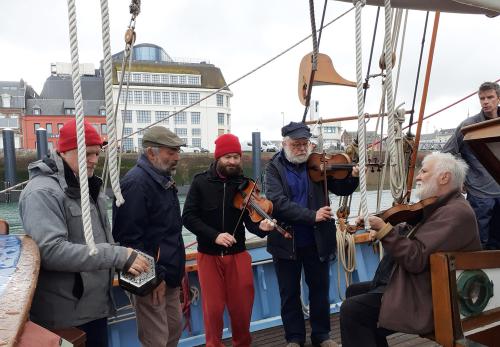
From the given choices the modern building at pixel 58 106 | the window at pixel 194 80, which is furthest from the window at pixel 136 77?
the window at pixel 194 80

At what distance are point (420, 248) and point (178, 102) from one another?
4227cm

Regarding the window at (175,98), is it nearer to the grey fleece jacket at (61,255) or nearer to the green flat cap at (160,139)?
the green flat cap at (160,139)

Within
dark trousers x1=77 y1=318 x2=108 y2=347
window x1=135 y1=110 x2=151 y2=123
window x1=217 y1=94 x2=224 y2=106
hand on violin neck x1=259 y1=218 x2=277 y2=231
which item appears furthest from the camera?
window x1=217 y1=94 x2=224 y2=106

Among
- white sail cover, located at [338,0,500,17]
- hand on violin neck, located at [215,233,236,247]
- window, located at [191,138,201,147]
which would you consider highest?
window, located at [191,138,201,147]

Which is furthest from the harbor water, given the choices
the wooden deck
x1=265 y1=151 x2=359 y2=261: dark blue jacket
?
x1=265 y1=151 x2=359 y2=261: dark blue jacket

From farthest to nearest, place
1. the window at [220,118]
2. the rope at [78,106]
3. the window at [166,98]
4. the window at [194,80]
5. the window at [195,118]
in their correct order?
the window at [194,80] → the window at [220,118] → the window at [195,118] → the window at [166,98] → the rope at [78,106]

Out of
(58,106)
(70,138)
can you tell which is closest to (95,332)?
(70,138)

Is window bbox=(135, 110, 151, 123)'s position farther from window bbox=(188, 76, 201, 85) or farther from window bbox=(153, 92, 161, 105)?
window bbox=(188, 76, 201, 85)

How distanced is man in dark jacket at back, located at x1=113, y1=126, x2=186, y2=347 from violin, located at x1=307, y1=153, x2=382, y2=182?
0.95 meters

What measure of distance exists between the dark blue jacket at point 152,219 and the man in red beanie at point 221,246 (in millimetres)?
343

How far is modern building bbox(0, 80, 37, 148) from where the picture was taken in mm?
38656

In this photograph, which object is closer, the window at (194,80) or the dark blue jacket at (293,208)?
the dark blue jacket at (293,208)

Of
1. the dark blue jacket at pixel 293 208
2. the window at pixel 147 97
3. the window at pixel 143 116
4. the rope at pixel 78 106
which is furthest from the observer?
the window at pixel 147 97

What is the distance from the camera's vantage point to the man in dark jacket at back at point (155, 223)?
1975mm
